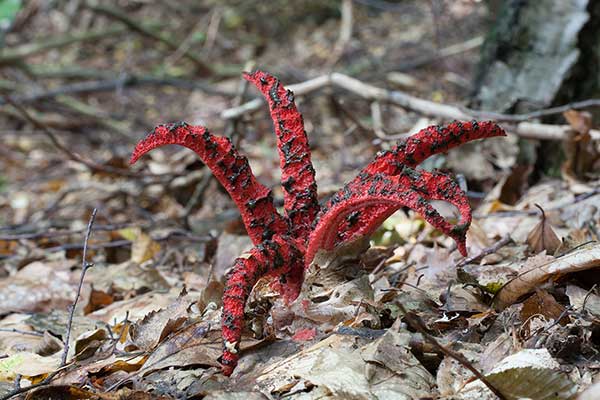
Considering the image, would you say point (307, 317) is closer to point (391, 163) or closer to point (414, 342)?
point (414, 342)

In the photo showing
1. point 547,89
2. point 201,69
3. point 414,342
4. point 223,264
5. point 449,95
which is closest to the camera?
point 414,342

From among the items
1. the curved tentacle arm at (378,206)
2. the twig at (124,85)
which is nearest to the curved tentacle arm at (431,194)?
the curved tentacle arm at (378,206)

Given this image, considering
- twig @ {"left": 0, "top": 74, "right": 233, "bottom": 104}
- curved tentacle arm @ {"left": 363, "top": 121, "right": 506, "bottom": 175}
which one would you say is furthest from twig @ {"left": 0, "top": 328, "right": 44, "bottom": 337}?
twig @ {"left": 0, "top": 74, "right": 233, "bottom": 104}

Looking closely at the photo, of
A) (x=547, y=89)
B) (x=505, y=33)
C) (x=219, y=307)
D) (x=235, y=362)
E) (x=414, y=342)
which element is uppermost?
(x=505, y=33)

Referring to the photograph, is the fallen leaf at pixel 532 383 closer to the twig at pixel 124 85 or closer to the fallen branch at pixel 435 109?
the fallen branch at pixel 435 109

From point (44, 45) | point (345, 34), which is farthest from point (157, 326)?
point (345, 34)

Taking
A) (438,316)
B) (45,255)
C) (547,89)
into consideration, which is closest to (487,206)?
(547,89)
